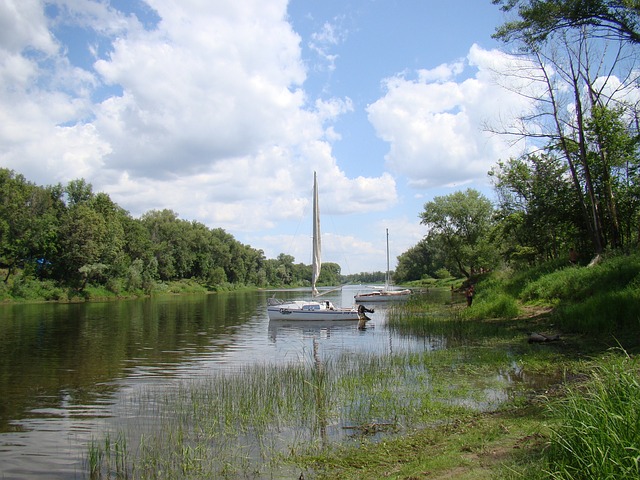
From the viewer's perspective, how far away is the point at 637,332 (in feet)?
50.1

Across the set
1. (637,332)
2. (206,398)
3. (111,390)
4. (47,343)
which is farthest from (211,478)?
(47,343)

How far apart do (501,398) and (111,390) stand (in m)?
11.5

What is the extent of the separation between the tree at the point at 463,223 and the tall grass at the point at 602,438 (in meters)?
63.1

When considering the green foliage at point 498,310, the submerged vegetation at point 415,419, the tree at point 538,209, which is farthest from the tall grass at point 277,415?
the tree at point 538,209

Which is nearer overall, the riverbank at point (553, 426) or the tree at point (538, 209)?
the riverbank at point (553, 426)

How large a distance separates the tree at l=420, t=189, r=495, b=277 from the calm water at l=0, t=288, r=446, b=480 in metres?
35.9

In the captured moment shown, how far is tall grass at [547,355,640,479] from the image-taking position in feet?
14.7

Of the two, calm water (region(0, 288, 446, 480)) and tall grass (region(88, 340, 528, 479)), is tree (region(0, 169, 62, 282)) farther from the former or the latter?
tall grass (region(88, 340, 528, 479))

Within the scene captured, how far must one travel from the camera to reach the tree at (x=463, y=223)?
6688 centimetres

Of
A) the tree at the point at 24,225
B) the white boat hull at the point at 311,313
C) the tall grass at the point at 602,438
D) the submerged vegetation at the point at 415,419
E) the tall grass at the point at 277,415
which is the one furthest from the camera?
the tree at the point at 24,225

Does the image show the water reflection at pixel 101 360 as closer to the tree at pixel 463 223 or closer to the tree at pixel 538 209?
the tree at pixel 538 209

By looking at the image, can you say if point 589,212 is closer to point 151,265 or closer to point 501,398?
point 501,398

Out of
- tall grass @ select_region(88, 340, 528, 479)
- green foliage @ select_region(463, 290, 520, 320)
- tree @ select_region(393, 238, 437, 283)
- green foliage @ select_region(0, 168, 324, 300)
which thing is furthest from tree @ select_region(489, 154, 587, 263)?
tree @ select_region(393, 238, 437, 283)

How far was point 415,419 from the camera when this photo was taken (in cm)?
1018
